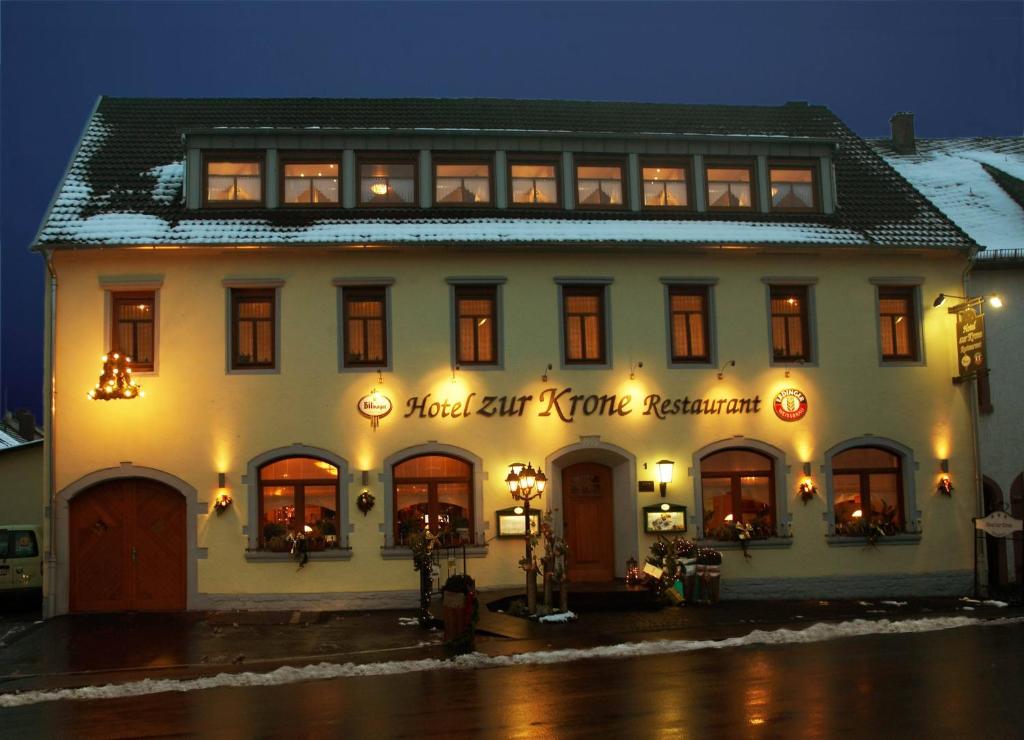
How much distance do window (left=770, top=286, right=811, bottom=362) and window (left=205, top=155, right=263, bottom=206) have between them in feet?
36.9

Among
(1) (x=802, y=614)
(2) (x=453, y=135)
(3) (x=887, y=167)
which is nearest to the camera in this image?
(1) (x=802, y=614)

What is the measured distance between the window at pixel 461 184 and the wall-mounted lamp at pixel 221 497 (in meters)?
7.33

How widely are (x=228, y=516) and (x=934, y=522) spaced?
14760mm

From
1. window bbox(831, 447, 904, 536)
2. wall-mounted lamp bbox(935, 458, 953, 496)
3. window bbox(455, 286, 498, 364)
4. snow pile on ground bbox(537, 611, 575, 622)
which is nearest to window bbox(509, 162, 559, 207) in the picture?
window bbox(455, 286, 498, 364)

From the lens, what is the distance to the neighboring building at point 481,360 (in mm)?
19891

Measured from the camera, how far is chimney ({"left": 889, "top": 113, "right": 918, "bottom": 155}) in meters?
29.5

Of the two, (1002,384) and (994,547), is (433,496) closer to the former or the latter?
(994,547)

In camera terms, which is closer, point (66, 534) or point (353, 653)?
point (353, 653)

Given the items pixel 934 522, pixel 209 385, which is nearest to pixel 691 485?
pixel 934 522

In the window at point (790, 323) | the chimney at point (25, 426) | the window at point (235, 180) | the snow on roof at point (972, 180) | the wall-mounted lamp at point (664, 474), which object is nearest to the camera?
the wall-mounted lamp at point (664, 474)

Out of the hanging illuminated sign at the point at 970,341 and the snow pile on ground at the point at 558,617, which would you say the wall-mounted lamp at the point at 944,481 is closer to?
the hanging illuminated sign at the point at 970,341

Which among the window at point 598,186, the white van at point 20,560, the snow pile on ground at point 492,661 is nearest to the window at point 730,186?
the window at point 598,186

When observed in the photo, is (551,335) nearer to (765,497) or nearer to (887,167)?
(765,497)

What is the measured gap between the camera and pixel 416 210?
21.4 m
